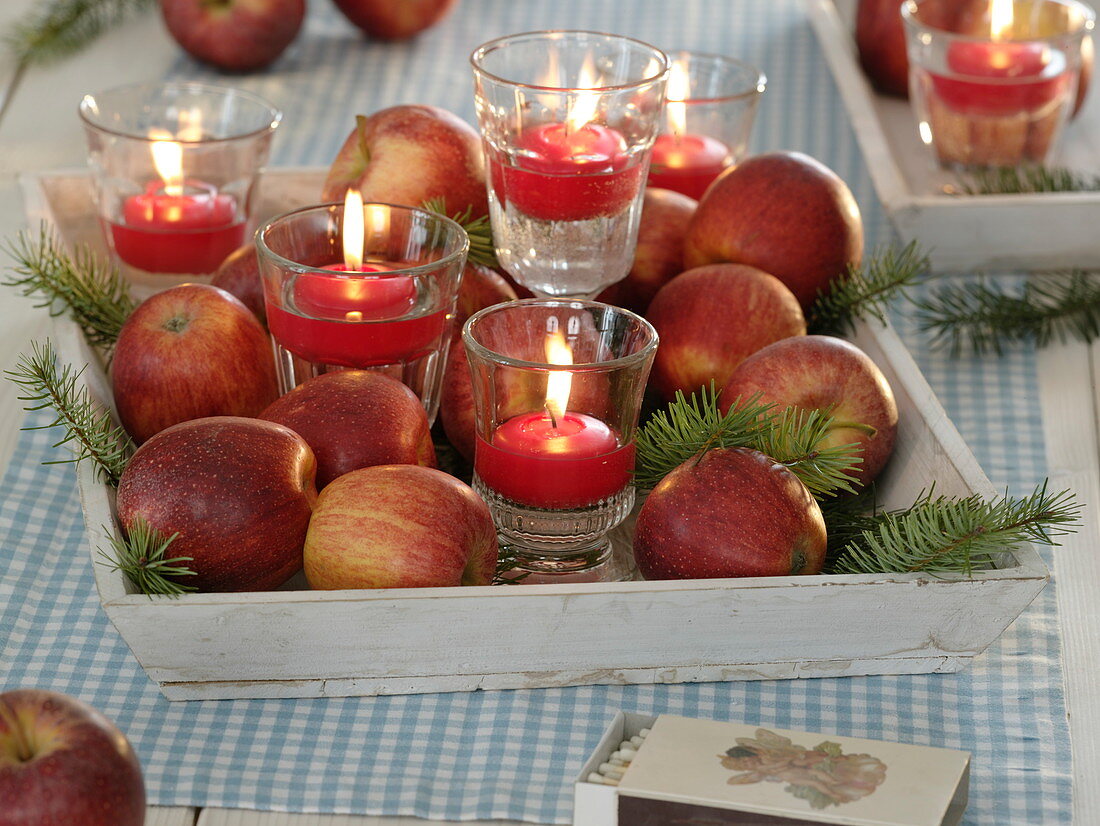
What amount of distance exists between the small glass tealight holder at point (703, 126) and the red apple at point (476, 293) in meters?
0.19

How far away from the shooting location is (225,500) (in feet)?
1.93

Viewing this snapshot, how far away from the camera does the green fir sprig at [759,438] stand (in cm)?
63

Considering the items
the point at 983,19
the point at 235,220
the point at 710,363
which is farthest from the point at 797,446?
the point at 983,19

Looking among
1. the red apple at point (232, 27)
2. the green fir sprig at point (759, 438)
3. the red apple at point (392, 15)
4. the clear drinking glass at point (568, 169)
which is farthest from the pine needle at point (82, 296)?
the red apple at point (392, 15)

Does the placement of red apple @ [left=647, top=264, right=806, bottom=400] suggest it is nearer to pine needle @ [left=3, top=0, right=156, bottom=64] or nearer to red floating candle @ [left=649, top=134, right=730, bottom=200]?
red floating candle @ [left=649, top=134, right=730, bottom=200]

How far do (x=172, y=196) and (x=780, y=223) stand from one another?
1.34 ft

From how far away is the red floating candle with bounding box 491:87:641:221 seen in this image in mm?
725

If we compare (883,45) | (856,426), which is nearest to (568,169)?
(856,426)

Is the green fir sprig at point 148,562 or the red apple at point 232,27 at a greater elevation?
the green fir sprig at point 148,562

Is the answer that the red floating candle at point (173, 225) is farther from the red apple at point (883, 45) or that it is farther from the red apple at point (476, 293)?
the red apple at point (883, 45)

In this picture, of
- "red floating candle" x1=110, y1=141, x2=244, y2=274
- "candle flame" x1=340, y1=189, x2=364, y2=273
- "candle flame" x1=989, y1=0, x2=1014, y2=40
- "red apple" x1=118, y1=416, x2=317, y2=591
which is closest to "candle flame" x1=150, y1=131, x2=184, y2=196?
"red floating candle" x1=110, y1=141, x2=244, y2=274

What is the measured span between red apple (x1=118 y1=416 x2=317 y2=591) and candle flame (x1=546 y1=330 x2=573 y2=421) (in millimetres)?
121

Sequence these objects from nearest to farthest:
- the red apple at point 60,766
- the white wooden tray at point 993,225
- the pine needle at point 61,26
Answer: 1. the red apple at point 60,766
2. the white wooden tray at point 993,225
3. the pine needle at point 61,26

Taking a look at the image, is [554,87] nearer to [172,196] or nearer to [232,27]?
[172,196]
